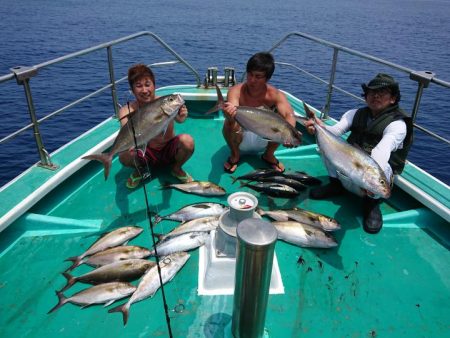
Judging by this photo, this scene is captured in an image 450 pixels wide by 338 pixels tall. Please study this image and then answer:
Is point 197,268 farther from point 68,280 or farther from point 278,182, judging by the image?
point 278,182

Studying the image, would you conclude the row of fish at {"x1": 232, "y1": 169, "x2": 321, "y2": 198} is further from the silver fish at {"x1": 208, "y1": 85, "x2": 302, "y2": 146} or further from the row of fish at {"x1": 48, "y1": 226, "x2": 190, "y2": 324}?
the row of fish at {"x1": 48, "y1": 226, "x2": 190, "y2": 324}

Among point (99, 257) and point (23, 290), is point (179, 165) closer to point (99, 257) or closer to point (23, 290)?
point (99, 257)

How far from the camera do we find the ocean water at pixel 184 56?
41.5ft

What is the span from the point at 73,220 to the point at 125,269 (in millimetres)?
965

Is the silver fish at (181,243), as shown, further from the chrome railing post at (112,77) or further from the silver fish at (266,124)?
the chrome railing post at (112,77)

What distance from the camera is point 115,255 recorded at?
304 cm

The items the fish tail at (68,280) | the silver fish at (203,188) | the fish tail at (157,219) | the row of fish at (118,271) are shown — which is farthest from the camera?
the silver fish at (203,188)

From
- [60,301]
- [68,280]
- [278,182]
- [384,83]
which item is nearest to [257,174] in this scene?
[278,182]

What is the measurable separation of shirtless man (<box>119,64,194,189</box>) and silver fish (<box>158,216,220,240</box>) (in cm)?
89

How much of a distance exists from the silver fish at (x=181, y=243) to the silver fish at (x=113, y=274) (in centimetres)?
23

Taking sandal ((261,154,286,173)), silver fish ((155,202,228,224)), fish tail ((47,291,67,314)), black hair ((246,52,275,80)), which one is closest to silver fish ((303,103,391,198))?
black hair ((246,52,275,80))

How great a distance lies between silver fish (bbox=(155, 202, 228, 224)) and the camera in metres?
3.57

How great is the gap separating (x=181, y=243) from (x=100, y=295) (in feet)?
2.71

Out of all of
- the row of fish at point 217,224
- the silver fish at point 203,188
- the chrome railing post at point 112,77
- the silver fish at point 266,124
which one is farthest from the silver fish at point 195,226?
the chrome railing post at point 112,77
